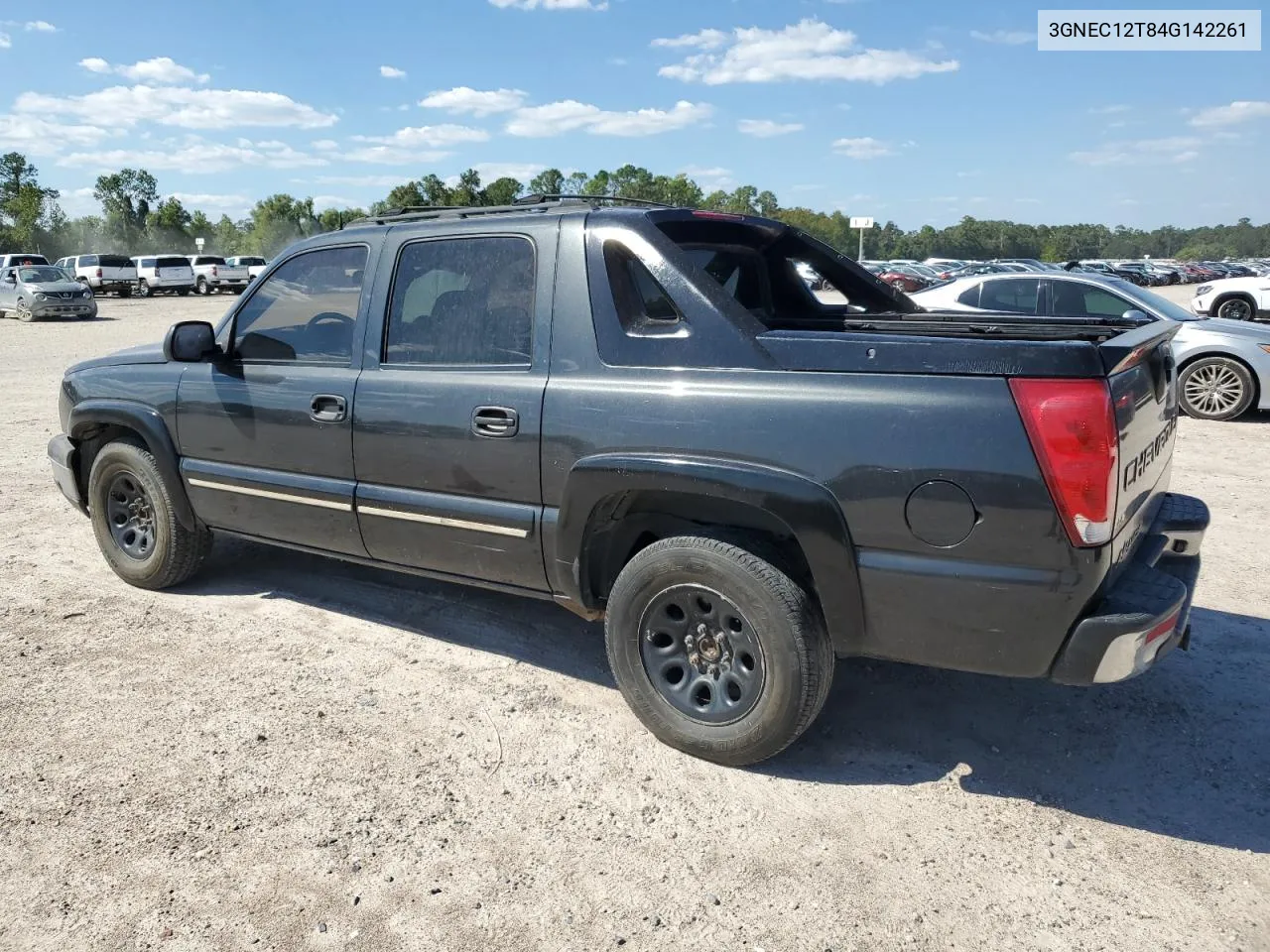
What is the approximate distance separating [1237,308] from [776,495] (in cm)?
1765

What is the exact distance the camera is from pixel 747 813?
310 centimetres

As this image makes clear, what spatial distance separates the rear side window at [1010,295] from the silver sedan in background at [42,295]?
25979 millimetres

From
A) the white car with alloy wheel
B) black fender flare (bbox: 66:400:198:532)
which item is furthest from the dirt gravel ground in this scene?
the white car with alloy wheel

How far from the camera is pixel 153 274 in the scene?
124 ft

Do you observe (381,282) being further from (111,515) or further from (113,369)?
(111,515)

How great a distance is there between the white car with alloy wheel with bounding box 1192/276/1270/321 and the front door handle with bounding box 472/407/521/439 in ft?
54.3

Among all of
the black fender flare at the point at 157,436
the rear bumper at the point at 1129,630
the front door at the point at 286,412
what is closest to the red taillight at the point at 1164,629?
the rear bumper at the point at 1129,630

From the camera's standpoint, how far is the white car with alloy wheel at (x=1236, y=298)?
16.7 m

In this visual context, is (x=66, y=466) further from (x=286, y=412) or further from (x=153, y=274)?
(x=153, y=274)

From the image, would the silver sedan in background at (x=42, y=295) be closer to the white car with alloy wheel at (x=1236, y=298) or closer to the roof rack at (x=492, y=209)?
the roof rack at (x=492, y=209)

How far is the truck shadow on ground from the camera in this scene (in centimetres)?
317

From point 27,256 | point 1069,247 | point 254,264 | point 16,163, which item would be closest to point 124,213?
point 16,163

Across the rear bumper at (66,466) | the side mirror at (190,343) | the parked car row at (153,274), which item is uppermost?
the parked car row at (153,274)

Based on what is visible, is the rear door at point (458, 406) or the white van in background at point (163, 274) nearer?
the rear door at point (458, 406)
